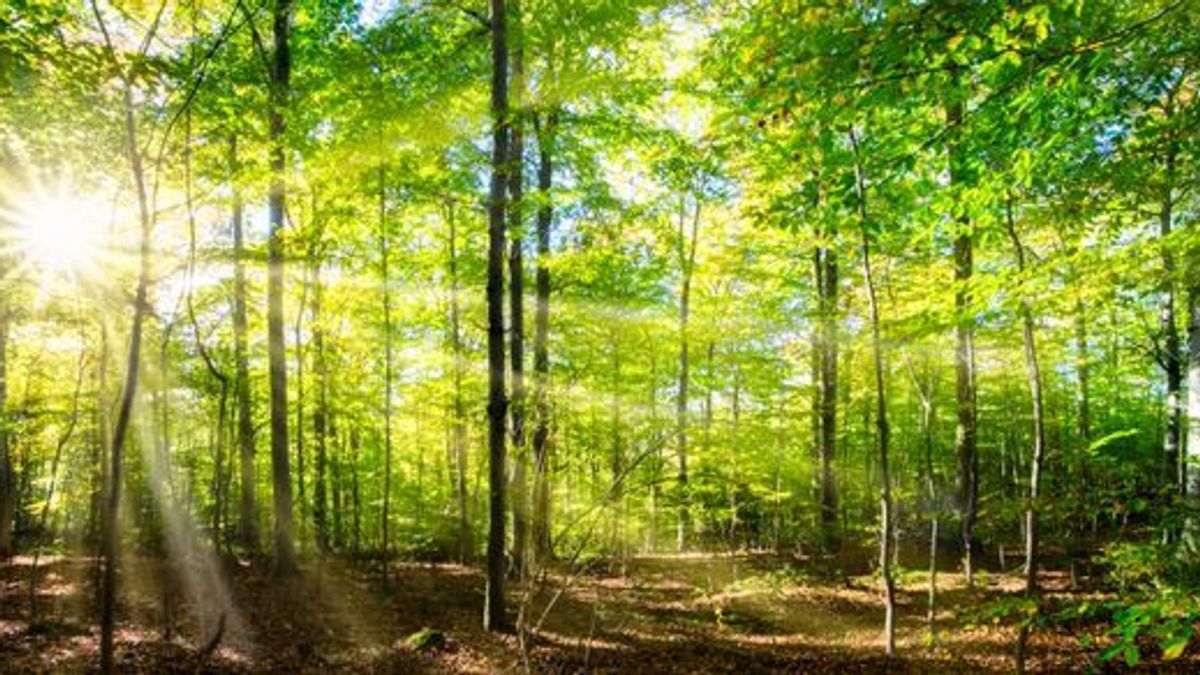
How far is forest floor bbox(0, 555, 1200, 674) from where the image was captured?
8.69 metres

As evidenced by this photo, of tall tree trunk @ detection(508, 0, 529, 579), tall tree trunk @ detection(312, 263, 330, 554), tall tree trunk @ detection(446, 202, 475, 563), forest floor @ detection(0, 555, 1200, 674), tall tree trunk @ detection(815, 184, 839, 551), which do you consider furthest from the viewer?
tall tree trunk @ detection(815, 184, 839, 551)

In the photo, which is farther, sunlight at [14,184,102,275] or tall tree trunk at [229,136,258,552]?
tall tree trunk at [229,136,258,552]

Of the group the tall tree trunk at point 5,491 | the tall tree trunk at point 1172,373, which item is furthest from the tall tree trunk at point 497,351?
the tall tree trunk at point 5,491

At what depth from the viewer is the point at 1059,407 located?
2230 centimetres

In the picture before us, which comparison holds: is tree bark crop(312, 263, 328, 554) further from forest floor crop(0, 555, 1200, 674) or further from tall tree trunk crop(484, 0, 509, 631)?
tall tree trunk crop(484, 0, 509, 631)

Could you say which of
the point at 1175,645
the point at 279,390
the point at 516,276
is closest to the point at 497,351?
the point at 516,276

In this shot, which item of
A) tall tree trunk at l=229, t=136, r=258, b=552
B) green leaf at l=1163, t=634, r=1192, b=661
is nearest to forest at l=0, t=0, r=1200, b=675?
green leaf at l=1163, t=634, r=1192, b=661

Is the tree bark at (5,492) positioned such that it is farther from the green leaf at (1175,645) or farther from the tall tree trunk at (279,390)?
the green leaf at (1175,645)

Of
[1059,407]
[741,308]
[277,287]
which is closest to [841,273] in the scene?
[741,308]

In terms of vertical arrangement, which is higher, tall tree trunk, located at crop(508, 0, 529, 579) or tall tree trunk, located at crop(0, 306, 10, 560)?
tall tree trunk, located at crop(508, 0, 529, 579)

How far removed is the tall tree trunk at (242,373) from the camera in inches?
407

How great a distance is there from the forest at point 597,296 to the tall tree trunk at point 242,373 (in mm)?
159

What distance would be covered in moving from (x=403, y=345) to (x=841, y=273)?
42.1 ft

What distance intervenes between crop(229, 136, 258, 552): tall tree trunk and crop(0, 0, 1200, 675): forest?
0.52 ft
